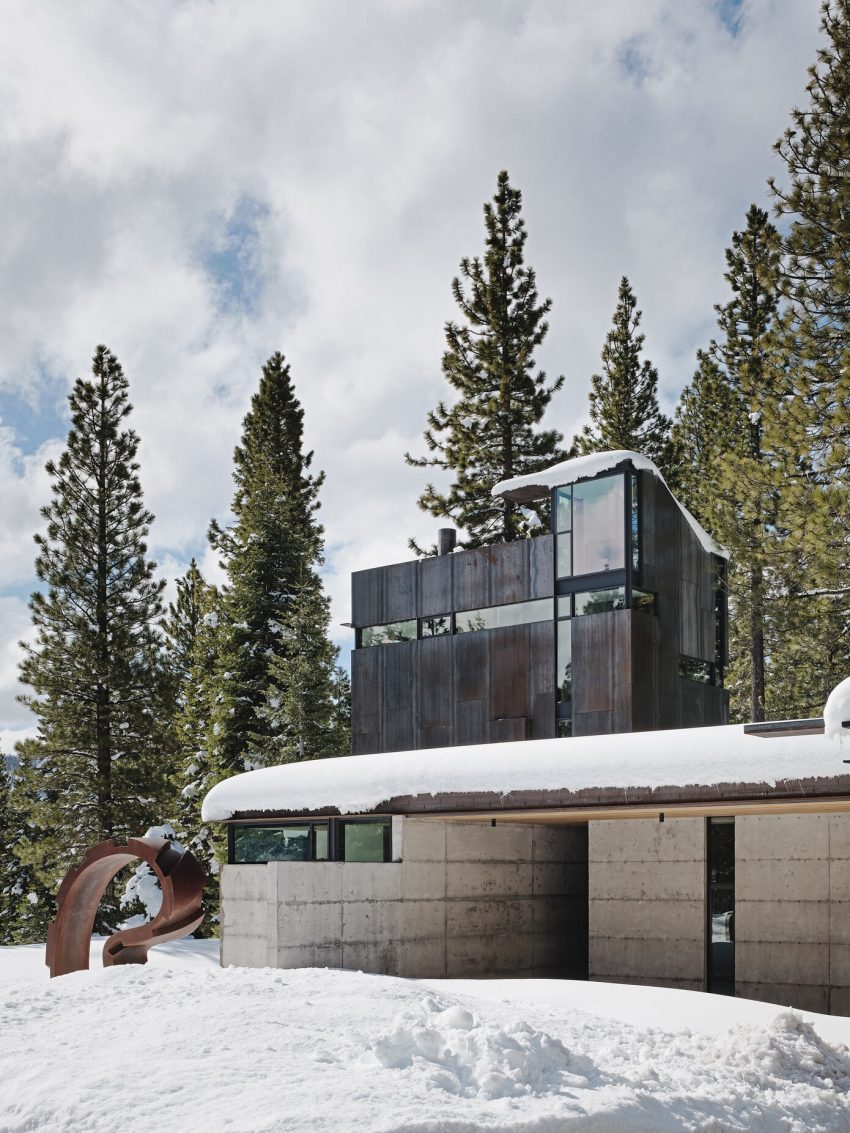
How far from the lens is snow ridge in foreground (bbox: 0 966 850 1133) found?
7375 mm

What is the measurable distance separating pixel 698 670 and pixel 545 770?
1142cm

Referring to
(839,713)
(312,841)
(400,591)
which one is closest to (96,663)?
(400,591)

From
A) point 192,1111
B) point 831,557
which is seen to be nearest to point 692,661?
point 831,557

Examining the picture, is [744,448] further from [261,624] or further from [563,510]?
[261,624]

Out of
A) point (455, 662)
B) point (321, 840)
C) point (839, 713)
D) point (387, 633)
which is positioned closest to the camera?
point (839, 713)

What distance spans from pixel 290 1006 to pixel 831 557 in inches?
510

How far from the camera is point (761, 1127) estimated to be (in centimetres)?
837

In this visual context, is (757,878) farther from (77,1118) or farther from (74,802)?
(74,802)

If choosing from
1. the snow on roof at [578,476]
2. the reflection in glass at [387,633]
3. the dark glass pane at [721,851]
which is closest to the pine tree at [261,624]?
the reflection in glass at [387,633]

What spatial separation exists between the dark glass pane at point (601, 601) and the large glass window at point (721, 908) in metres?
6.67

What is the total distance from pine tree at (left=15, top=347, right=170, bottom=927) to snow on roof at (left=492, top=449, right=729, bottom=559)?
13.4 meters

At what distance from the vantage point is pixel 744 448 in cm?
3244

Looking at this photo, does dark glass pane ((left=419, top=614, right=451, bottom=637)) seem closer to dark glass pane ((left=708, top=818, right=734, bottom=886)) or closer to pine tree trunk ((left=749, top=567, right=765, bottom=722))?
pine tree trunk ((left=749, top=567, right=765, bottom=722))

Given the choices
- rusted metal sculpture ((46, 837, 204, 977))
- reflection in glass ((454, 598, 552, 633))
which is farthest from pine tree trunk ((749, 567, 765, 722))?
rusted metal sculpture ((46, 837, 204, 977))
